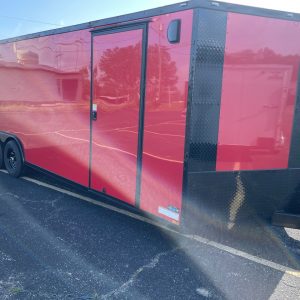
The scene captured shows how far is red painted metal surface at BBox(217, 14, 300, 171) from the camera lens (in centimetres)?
366

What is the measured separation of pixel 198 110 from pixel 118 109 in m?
1.27

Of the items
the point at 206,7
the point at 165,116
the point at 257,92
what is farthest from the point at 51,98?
the point at 257,92

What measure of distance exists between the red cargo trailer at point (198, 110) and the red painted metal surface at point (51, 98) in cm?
27

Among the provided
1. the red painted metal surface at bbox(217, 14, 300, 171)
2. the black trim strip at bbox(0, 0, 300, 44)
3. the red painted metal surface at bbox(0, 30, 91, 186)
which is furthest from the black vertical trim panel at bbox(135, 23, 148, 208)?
the red painted metal surface at bbox(0, 30, 91, 186)

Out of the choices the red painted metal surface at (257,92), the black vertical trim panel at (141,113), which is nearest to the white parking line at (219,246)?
the black vertical trim panel at (141,113)

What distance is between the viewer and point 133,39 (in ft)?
13.7

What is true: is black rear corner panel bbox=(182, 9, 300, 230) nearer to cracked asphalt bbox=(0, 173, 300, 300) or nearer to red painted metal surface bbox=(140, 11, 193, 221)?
red painted metal surface bbox=(140, 11, 193, 221)

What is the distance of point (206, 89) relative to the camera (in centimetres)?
361

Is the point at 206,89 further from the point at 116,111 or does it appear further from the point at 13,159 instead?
the point at 13,159

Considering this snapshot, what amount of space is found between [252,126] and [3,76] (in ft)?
18.0

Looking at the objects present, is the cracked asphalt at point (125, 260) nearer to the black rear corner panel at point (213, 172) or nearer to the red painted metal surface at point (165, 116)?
the black rear corner panel at point (213, 172)

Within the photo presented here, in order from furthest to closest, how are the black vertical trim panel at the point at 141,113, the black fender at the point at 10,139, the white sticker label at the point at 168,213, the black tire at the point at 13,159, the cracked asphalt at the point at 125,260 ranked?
1. the black tire at the point at 13,159
2. the black fender at the point at 10,139
3. the black vertical trim panel at the point at 141,113
4. the white sticker label at the point at 168,213
5. the cracked asphalt at the point at 125,260

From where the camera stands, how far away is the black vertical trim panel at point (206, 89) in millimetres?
3502

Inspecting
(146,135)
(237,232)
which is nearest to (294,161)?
(237,232)
